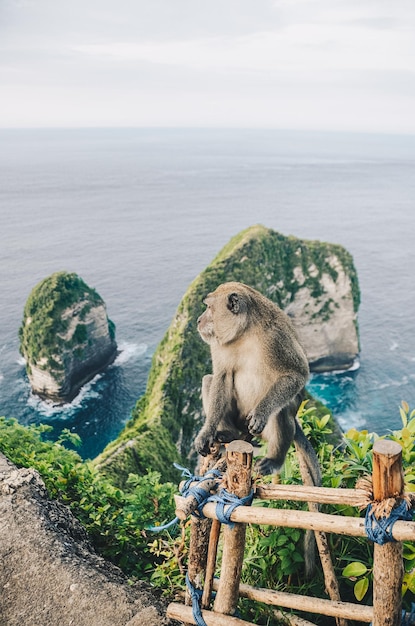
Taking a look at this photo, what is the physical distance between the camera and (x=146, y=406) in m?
35.8

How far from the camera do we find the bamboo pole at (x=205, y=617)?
4.58 metres

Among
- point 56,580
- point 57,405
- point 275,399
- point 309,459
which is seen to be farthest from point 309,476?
point 57,405

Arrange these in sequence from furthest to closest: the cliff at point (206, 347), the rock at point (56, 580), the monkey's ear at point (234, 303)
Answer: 1. the cliff at point (206, 347)
2. the monkey's ear at point (234, 303)
3. the rock at point (56, 580)

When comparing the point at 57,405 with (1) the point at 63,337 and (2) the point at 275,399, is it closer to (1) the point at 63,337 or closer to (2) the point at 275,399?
(1) the point at 63,337

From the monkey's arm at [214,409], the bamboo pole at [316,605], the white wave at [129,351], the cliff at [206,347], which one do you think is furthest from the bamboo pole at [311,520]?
the white wave at [129,351]

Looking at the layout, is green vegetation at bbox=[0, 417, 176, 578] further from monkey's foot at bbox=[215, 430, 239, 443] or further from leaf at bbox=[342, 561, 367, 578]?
leaf at bbox=[342, 561, 367, 578]

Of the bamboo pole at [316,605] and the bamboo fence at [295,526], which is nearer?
the bamboo fence at [295,526]

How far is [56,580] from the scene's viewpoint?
17.9 ft

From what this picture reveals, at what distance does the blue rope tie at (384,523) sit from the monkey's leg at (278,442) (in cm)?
200

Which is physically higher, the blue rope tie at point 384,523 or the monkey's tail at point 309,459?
the blue rope tie at point 384,523

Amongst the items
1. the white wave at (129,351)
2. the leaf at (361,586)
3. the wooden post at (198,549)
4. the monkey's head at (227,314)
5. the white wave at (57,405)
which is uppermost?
the monkey's head at (227,314)

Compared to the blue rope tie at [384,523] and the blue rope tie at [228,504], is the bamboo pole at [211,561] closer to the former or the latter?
the blue rope tie at [228,504]

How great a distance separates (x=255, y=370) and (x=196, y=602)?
94.2 inches

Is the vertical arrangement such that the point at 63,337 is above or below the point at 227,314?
below
